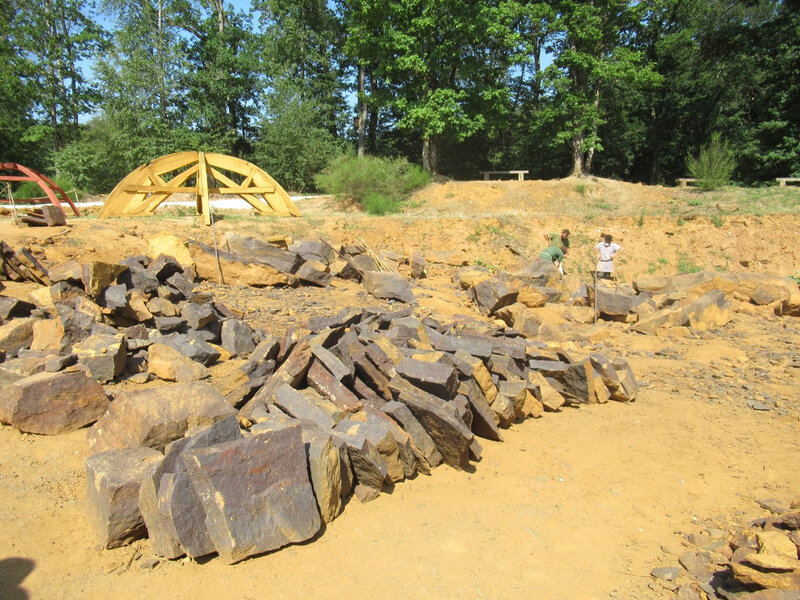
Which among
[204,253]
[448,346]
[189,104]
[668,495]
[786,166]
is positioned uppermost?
[189,104]

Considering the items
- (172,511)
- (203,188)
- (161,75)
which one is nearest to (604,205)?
(203,188)

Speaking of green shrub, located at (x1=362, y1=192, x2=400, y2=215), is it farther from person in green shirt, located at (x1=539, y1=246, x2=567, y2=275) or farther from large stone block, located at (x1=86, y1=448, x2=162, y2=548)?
large stone block, located at (x1=86, y1=448, x2=162, y2=548)

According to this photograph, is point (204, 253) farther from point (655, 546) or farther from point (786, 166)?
point (786, 166)

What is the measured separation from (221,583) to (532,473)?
8.95 ft

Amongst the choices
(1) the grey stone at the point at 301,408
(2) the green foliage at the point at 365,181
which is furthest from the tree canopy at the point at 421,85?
(1) the grey stone at the point at 301,408

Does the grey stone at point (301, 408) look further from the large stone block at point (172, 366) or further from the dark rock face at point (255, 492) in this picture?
the large stone block at point (172, 366)

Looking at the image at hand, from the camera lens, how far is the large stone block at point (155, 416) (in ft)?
12.0

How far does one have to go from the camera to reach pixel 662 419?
576 centimetres

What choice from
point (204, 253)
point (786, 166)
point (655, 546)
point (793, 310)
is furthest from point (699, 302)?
point (786, 166)

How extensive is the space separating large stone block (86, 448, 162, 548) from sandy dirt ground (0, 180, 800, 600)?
0.10 metres

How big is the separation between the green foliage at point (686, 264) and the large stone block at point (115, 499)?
14.1m

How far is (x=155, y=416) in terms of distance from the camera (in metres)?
3.67

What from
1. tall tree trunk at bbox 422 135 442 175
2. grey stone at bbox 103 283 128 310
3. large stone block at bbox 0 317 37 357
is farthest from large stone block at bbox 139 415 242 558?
tall tree trunk at bbox 422 135 442 175

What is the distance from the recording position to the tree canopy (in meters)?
19.2
